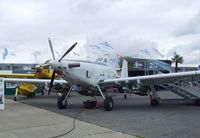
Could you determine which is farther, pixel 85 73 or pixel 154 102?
pixel 154 102

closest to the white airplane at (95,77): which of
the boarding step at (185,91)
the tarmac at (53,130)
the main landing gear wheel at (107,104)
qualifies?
the main landing gear wheel at (107,104)

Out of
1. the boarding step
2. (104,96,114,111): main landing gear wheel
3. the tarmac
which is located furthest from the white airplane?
the tarmac

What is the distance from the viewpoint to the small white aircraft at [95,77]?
1467cm

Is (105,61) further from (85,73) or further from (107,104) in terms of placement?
(107,104)

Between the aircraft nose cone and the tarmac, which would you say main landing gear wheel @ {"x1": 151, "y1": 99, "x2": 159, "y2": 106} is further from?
the tarmac

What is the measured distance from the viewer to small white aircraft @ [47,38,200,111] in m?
Result: 14.7

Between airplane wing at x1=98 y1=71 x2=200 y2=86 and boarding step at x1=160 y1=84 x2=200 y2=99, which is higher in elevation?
airplane wing at x1=98 y1=71 x2=200 y2=86

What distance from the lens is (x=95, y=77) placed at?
15961 mm

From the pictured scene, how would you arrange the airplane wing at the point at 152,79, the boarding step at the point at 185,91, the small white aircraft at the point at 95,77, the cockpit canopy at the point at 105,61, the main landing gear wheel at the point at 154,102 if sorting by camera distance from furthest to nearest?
the boarding step at the point at 185,91, the main landing gear wheel at the point at 154,102, the cockpit canopy at the point at 105,61, the airplane wing at the point at 152,79, the small white aircraft at the point at 95,77

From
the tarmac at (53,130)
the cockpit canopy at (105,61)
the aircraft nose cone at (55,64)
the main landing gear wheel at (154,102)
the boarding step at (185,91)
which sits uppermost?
the cockpit canopy at (105,61)

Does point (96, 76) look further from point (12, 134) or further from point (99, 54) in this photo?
point (12, 134)

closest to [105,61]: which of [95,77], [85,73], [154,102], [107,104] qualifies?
[95,77]

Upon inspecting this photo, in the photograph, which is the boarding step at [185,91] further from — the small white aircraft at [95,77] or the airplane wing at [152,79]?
the airplane wing at [152,79]

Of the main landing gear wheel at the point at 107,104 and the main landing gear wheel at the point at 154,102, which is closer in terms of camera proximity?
the main landing gear wheel at the point at 107,104
